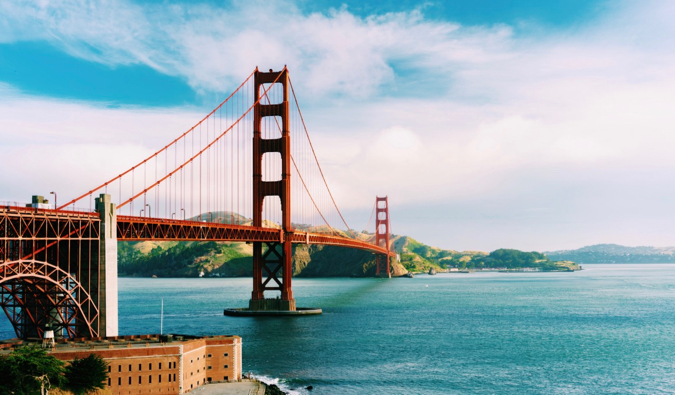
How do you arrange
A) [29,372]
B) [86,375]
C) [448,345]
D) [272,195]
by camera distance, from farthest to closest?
[272,195]
[448,345]
[86,375]
[29,372]

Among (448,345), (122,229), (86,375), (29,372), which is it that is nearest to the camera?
(29,372)

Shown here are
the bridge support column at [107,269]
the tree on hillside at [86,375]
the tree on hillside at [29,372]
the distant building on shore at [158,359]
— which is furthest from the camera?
the bridge support column at [107,269]

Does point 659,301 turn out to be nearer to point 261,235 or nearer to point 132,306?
point 261,235

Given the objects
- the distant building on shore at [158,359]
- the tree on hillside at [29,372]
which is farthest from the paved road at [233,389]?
the tree on hillside at [29,372]

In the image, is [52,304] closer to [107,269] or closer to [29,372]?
[107,269]

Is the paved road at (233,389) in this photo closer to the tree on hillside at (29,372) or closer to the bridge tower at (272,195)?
the tree on hillside at (29,372)

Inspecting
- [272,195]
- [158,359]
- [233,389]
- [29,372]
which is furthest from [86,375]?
[272,195]

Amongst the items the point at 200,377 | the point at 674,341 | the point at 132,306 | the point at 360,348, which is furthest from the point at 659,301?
the point at 200,377
